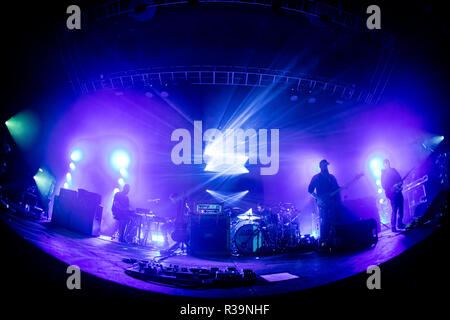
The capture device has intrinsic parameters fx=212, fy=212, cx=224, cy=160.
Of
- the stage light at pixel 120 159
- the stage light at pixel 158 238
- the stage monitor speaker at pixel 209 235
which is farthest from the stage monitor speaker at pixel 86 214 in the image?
the stage light at pixel 120 159

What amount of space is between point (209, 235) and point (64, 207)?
3.45 meters

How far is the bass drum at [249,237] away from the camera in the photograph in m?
6.12

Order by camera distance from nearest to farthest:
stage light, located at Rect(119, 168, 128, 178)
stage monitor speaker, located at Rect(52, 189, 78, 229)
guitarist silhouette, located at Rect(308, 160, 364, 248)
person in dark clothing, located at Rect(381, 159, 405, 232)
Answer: guitarist silhouette, located at Rect(308, 160, 364, 248) < person in dark clothing, located at Rect(381, 159, 405, 232) < stage monitor speaker, located at Rect(52, 189, 78, 229) < stage light, located at Rect(119, 168, 128, 178)

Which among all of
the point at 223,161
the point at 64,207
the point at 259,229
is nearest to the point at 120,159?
the point at 223,161

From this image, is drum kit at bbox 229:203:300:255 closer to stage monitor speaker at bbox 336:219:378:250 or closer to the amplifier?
the amplifier

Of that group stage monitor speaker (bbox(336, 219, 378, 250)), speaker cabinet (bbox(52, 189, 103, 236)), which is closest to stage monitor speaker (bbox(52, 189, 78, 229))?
speaker cabinet (bbox(52, 189, 103, 236))

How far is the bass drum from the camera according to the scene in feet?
20.1

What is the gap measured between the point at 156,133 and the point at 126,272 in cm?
757

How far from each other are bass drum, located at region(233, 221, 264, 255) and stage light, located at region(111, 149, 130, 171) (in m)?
6.38

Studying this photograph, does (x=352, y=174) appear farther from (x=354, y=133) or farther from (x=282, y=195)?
(x=282, y=195)

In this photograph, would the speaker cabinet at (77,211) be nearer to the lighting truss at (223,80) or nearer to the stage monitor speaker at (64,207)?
the stage monitor speaker at (64,207)

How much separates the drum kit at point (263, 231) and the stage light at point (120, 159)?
19.7ft

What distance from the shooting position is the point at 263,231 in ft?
20.9

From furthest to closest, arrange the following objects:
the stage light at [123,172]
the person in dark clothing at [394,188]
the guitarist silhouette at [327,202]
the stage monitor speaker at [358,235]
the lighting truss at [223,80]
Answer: the stage light at [123,172] → the lighting truss at [223,80] → the person in dark clothing at [394,188] → the guitarist silhouette at [327,202] → the stage monitor speaker at [358,235]
